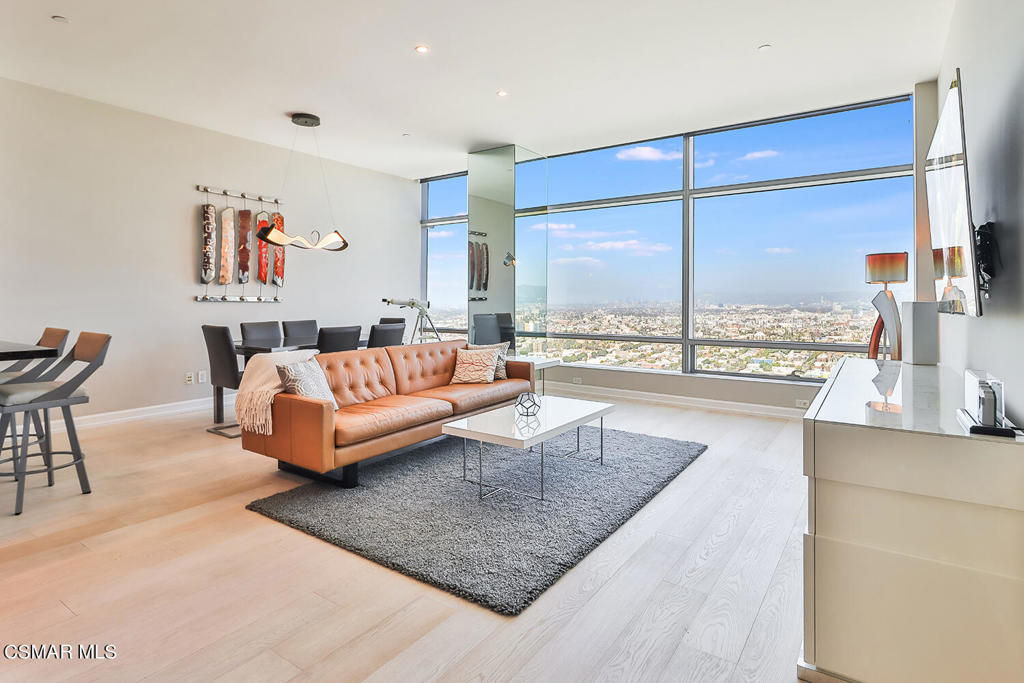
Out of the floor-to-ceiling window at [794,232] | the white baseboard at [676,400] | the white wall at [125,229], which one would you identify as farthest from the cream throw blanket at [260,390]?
the floor-to-ceiling window at [794,232]

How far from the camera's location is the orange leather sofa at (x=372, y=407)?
10.3 ft

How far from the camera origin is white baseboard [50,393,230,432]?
472 centimetres

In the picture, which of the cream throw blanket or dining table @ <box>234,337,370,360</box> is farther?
dining table @ <box>234,337,370,360</box>

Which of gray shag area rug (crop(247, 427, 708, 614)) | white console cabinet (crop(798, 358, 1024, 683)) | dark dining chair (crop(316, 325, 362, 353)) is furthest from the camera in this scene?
dark dining chair (crop(316, 325, 362, 353))

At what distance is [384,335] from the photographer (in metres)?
5.33

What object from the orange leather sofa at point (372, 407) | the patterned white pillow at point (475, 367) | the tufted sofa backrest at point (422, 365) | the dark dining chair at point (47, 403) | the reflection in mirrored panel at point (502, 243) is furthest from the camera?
the reflection in mirrored panel at point (502, 243)

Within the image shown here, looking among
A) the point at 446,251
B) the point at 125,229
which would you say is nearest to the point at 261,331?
the point at 125,229

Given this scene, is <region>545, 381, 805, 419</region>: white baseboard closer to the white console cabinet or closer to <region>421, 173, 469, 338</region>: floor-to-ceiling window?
<region>421, 173, 469, 338</region>: floor-to-ceiling window

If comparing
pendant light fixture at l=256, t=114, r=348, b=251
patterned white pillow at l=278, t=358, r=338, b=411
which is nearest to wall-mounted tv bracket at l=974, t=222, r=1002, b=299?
patterned white pillow at l=278, t=358, r=338, b=411

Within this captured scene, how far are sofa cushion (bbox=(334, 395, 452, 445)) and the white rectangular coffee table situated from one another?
0.34 m

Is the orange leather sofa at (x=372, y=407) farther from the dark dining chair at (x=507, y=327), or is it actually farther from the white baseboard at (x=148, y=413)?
the white baseboard at (x=148, y=413)

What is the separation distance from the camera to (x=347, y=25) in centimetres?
341

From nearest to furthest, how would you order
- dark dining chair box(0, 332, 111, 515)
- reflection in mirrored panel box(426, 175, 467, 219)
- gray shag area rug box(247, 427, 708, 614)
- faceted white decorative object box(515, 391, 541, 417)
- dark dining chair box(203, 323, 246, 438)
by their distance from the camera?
gray shag area rug box(247, 427, 708, 614)
dark dining chair box(0, 332, 111, 515)
faceted white decorative object box(515, 391, 541, 417)
dark dining chair box(203, 323, 246, 438)
reflection in mirrored panel box(426, 175, 467, 219)

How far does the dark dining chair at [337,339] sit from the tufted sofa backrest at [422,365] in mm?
700
